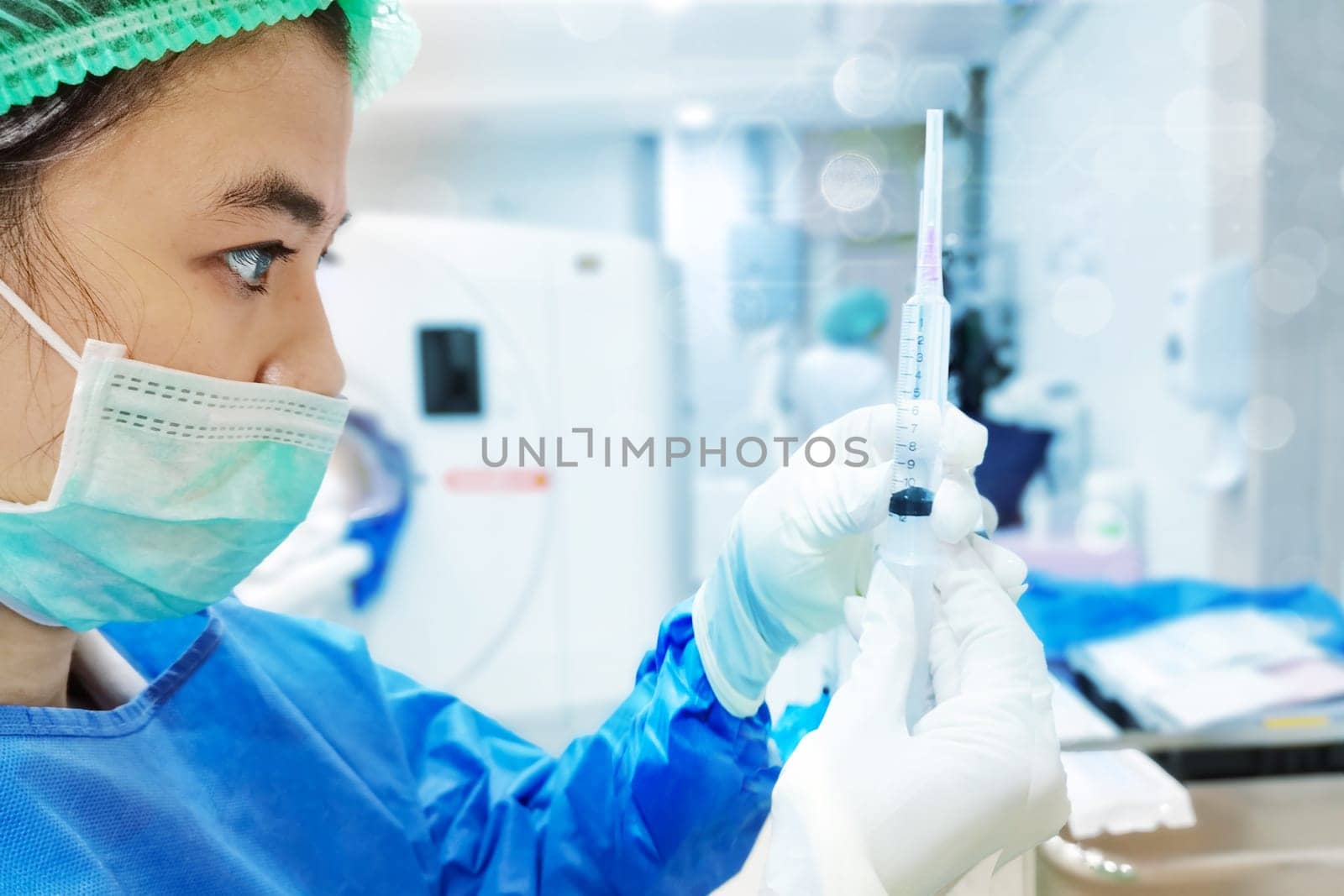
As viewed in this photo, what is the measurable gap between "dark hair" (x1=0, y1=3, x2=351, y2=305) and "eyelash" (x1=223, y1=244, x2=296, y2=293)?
0.28 ft

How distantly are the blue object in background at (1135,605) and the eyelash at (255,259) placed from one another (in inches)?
46.4

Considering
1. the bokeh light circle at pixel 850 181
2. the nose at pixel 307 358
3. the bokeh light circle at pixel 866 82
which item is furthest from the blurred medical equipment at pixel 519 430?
the bokeh light circle at pixel 866 82

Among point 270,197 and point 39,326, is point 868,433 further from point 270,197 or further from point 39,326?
point 39,326

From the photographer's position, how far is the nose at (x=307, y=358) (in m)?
0.57

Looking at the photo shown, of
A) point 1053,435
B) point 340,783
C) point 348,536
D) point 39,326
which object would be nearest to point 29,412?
point 39,326

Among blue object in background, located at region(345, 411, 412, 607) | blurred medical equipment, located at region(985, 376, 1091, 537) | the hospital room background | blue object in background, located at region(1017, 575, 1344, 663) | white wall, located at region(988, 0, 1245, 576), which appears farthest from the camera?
blurred medical equipment, located at region(985, 376, 1091, 537)

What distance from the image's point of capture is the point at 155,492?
0.53m

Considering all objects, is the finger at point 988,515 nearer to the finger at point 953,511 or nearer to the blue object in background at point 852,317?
the finger at point 953,511

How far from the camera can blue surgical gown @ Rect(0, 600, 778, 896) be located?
1.69ft

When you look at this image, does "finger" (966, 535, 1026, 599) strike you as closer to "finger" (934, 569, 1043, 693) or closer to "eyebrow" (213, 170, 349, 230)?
"finger" (934, 569, 1043, 693)

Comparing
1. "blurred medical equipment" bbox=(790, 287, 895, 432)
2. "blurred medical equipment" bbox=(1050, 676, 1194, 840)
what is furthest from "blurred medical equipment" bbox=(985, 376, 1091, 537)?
"blurred medical equipment" bbox=(1050, 676, 1194, 840)

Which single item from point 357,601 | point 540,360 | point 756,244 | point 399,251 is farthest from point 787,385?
point 357,601

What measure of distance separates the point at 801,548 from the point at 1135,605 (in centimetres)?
116

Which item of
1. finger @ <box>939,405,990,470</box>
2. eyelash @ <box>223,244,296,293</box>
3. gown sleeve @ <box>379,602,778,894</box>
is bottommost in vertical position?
gown sleeve @ <box>379,602,778,894</box>
